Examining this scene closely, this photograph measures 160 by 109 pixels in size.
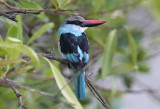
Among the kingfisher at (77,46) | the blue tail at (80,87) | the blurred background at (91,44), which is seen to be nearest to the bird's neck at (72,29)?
the kingfisher at (77,46)

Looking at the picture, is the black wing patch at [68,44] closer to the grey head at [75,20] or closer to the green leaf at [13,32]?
the grey head at [75,20]

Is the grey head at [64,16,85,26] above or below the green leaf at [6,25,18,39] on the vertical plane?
above

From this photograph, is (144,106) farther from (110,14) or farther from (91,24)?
(91,24)

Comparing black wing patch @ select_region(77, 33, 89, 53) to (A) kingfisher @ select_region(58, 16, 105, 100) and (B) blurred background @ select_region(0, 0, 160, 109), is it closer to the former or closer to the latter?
(A) kingfisher @ select_region(58, 16, 105, 100)

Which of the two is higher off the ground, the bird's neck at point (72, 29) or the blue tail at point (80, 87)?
the bird's neck at point (72, 29)

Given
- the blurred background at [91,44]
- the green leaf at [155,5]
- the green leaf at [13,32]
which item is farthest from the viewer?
the green leaf at [155,5]

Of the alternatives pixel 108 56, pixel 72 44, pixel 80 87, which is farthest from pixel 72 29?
pixel 80 87

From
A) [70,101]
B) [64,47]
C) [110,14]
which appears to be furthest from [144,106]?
[70,101]

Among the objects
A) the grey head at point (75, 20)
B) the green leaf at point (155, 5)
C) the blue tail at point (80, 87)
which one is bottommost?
the blue tail at point (80, 87)

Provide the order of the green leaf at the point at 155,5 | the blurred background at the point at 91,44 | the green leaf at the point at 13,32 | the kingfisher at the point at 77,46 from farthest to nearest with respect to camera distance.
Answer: the green leaf at the point at 155,5 < the blurred background at the point at 91,44 < the kingfisher at the point at 77,46 < the green leaf at the point at 13,32

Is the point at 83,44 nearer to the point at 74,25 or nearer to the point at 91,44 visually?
the point at 74,25

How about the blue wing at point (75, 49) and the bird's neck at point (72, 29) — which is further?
the bird's neck at point (72, 29)

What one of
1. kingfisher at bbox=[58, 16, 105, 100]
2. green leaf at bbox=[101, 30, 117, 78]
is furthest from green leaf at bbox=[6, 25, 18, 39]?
green leaf at bbox=[101, 30, 117, 78]
